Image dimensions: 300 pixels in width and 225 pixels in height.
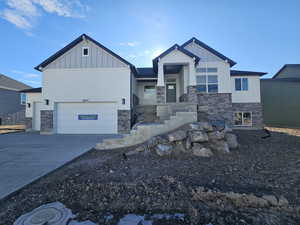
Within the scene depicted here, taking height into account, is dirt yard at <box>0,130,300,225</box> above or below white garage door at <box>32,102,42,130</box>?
below

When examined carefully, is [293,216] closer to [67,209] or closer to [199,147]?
[199,147]

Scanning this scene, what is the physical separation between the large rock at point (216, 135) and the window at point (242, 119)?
7640 millimetres

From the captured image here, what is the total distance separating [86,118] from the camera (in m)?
10.6

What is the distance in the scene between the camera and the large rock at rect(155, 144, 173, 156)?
5.04 m

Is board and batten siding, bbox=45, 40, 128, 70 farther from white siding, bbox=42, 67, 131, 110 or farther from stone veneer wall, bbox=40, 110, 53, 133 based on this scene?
stone veneer wall, bbox=40, 110, 53, 133

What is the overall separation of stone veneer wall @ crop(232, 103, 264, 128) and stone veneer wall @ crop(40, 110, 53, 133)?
46.0ft

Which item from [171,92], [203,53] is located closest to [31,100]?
[171,92]

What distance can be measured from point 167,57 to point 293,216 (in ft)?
28.2

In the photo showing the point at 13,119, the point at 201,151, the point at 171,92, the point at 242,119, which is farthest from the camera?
the point at 13,119

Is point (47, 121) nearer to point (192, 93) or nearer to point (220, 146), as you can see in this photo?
point (192, 93)

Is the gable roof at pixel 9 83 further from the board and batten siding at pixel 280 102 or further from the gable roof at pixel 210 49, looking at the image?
the board and batten siding at pixel 280 102

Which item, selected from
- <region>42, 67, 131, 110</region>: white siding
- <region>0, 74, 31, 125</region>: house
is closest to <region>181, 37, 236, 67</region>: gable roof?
<region>42, 67, 131, 110</region>: white siding

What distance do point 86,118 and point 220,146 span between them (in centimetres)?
890

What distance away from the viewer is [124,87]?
1045cm
